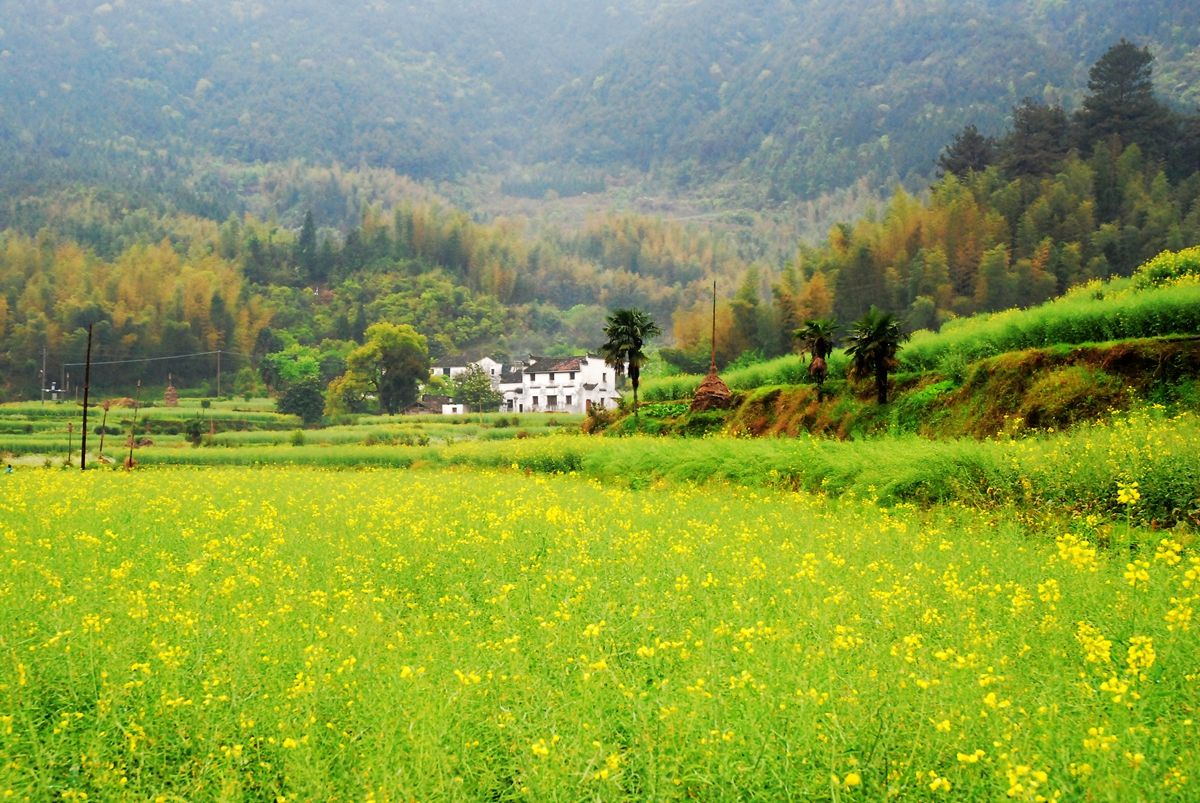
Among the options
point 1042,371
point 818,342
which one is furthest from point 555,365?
point 1042,371

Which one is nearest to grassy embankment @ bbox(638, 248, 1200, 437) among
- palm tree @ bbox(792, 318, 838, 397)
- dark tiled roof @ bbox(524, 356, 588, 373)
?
palm tree @ bbox(792, 318, 838, 397)

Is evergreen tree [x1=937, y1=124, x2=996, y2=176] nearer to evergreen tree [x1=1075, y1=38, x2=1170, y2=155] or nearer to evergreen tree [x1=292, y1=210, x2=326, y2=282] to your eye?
evergreen tree [x1=1075, y1=38, x2=1170, y2=155]

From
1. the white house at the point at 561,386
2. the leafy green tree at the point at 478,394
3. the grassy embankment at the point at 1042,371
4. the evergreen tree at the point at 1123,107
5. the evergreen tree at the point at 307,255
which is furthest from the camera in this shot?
the evergreen tree at the point at 307,255

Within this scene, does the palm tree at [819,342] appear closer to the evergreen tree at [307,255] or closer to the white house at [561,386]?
the white house at [561,386]

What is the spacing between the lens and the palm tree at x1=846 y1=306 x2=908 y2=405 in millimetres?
25062

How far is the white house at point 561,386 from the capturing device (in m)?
97.8

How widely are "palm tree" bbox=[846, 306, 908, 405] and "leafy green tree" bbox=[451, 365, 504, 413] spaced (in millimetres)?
68331

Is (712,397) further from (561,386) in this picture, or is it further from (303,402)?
(561,386)

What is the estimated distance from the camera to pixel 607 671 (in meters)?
6.52

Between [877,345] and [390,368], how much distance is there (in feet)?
247

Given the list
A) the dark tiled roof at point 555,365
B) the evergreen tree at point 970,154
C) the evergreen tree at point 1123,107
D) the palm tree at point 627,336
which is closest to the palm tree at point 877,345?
the palm tree at point 627,336

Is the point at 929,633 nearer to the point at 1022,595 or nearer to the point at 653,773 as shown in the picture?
the point at 1022,595

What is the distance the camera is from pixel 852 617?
7566 mm

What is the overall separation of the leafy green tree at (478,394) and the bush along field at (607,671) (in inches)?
3238
